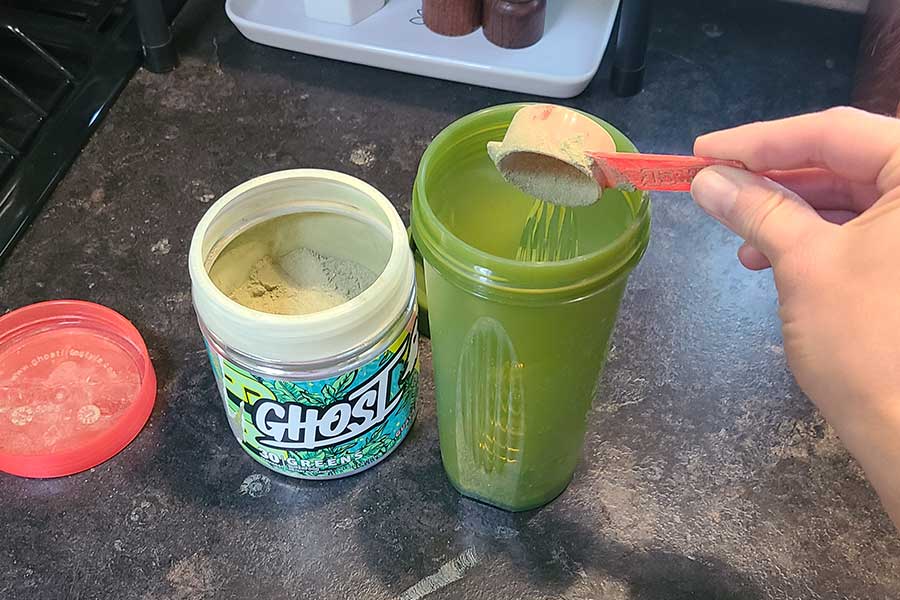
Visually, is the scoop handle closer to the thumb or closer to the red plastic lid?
the thumb

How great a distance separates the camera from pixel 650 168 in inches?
15.0

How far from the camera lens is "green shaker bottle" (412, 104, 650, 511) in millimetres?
402

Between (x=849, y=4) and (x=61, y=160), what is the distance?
0.71m

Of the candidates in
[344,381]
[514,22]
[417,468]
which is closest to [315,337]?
[344,381]

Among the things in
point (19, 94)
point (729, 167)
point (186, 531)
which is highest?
point (729, 167)

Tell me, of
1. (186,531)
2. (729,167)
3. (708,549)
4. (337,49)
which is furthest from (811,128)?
(337,49)

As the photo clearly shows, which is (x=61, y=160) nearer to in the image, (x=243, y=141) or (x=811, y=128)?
(x=243, y=141)

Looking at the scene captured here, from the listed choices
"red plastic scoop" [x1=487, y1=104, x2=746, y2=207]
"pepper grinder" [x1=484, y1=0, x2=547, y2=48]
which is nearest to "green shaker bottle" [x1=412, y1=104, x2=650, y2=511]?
"red plastic scoop" [x1=487, y1=104, x2=746, y2=207]

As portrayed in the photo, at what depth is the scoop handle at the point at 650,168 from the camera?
38cm

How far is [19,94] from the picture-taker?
71 centimetres

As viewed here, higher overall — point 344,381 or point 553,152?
point 553,152

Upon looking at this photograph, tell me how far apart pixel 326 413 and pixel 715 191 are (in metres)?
0.25

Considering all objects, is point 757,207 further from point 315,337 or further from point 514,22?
point 514,22

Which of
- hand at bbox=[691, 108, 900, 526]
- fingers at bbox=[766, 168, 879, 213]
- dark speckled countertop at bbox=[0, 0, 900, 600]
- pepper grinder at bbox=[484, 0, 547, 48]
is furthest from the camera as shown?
pepper grinder at bbox=[484, 0, 547, 48]
